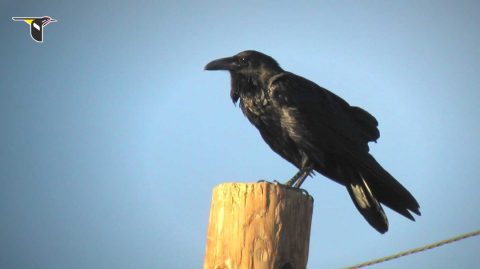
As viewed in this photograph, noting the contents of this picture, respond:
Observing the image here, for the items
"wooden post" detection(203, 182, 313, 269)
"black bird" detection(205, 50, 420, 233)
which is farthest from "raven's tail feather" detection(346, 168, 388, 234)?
"wooden post" detection(203, 182, 313, 269)

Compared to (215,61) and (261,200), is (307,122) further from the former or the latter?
(261,200)

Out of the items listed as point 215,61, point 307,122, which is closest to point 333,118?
point 307,122

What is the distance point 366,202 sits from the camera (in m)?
5.62

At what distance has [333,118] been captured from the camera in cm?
618

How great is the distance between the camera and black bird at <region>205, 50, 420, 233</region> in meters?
5.74

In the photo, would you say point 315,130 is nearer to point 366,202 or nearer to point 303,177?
point 303,177

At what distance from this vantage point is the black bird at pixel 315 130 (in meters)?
5.74

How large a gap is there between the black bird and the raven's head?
11mm

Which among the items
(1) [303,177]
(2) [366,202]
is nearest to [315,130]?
(1) [303,177]

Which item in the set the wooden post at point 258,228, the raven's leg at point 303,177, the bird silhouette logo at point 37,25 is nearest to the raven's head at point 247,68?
the raven's leg at point 303,177

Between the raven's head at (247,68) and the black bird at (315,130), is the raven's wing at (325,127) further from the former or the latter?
the raven's head at (247,68)

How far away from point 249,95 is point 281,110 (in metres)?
0.50

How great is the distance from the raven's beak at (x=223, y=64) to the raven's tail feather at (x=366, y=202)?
1681 mm

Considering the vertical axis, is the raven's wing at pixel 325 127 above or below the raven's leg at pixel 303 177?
above
